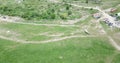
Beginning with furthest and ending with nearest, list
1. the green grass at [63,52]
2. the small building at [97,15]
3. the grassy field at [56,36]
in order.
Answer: the small building at [97,15] < the grassy field at [56,36] < the green grass at [63,52]

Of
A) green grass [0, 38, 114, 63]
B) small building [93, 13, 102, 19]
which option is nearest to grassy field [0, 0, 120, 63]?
green grass [0, 38, 114, 63]

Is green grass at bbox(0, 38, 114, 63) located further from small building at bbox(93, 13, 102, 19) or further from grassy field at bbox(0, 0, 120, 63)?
small building at bbox(93, 13, 102, 19)

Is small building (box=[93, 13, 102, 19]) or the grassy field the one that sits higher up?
small building (box=[93, 13, 102, 19])

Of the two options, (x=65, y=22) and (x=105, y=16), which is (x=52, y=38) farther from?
(x=105, y=16)

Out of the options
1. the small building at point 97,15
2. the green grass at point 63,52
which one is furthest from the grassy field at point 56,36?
the small building at point 97,15

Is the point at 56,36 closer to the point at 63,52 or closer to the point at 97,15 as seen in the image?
the point at 63,52

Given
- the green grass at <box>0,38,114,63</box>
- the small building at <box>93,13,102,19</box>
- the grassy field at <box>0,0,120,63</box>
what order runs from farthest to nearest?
1. the small building at <box>93,13,102,19</box>
2. the grassy field at <box>0,0,120,63</box>
3. the green grass at <box>0,38,114,63</box>

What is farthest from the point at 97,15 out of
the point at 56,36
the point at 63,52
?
the point at 63,52

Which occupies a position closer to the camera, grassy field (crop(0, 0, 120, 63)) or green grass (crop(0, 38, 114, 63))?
green grass (crop(0, 38, 114, 63))

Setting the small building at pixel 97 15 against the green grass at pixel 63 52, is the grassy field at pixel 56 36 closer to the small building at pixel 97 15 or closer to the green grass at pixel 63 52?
the green grass at pixel 63 52
